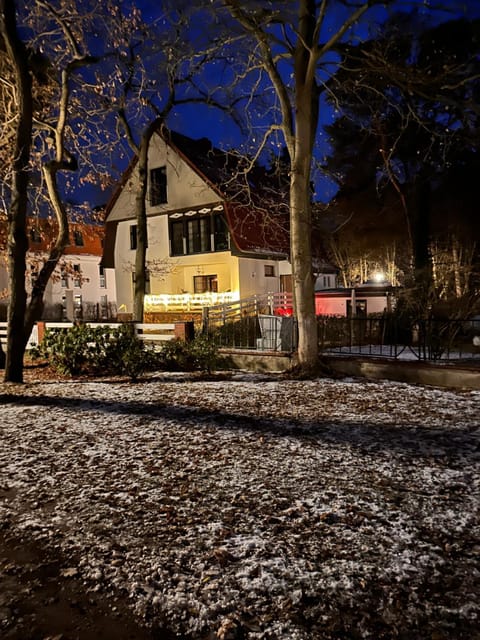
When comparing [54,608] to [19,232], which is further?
[19,232]

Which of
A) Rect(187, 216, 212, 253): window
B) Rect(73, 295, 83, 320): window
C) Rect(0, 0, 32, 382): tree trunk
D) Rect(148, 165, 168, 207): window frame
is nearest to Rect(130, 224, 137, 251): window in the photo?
Rect(148, 165, 168, 207): window frame

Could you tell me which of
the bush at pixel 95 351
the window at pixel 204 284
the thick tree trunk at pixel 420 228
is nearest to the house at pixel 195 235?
the window at pixel 204 284

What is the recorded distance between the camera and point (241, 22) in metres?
9.55

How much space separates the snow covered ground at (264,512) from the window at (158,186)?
2048cm

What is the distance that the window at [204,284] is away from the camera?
85.1 feet

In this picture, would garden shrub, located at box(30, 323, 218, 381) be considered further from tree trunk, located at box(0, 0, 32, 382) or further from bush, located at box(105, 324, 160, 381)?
tree trunk, located at box(0, 0, 32, 382)

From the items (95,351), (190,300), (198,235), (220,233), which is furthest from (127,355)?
(198,235)

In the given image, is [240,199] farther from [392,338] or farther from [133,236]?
[392,338]

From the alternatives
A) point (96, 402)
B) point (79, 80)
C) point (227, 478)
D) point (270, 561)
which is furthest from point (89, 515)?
point (79, 80)

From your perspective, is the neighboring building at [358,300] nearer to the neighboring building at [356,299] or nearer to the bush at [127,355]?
the neighboring building at [356,299]

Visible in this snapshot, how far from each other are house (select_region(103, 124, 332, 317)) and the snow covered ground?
17.0 m

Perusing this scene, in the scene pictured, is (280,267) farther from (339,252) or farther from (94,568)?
(94,568)

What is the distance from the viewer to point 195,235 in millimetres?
25500

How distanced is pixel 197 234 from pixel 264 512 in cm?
2280
